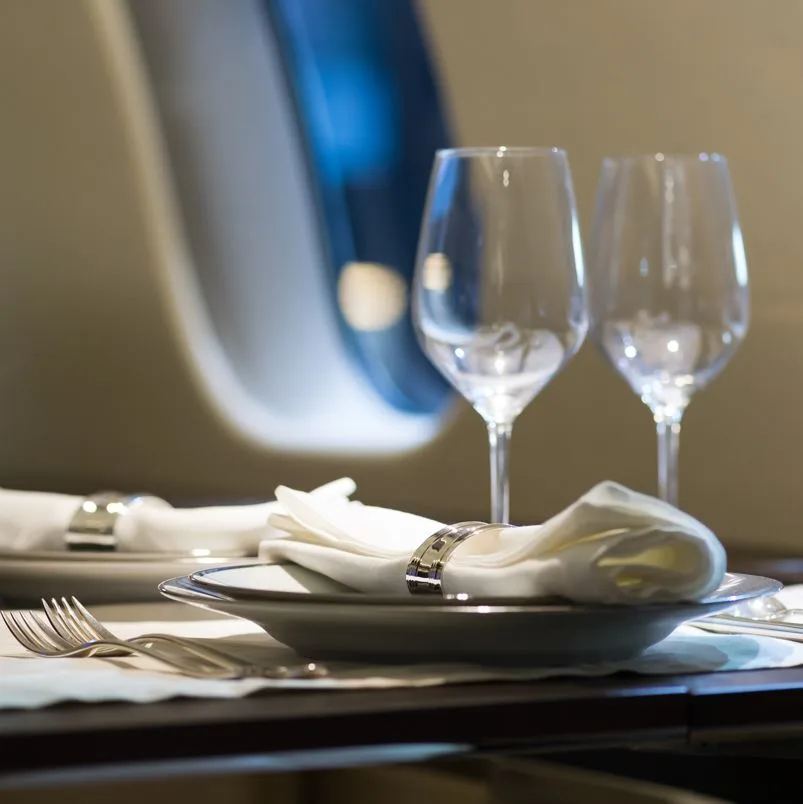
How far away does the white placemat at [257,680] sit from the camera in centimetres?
58

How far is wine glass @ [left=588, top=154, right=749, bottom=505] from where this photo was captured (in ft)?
3.26

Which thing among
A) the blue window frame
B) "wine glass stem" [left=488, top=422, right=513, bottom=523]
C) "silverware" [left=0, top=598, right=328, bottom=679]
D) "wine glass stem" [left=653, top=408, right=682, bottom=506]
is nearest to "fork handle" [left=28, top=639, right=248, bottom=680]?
"silverware" [left=0, top=598, right=328, bottom=679]

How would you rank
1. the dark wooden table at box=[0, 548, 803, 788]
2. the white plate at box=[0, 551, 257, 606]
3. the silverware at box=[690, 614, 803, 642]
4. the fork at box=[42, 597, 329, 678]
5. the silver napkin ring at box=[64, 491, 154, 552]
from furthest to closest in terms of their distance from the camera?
the silver napkin ring at box=[64, 491, 154, 552]
the white plate at box=[0, 551, 257, 606]
the silverware at box=[690, 614, 803, 642]
the fork at box=[42, 597, 329, 678]
the dark wooden table at box=[0, 548, 803, 788]

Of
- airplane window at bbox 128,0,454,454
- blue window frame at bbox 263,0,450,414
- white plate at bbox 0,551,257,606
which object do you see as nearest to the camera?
white plate at bbox 0,551,257,606

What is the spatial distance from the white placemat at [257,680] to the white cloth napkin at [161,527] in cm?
17

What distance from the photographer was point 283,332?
512cm

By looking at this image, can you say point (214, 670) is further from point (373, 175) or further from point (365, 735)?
point (373, 175)

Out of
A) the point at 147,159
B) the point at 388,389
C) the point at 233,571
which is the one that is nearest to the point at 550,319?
the point at 233,571

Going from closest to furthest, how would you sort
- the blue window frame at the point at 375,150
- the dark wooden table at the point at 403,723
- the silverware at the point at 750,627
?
1. the dark wooden table at the point at 403,723
2. the silverware at the point at 750,627
3. the blue window frame at the point at 375,150

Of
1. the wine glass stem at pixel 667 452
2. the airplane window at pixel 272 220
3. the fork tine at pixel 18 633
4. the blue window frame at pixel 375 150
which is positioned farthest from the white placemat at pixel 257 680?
the blue window frame at pixel 375 150

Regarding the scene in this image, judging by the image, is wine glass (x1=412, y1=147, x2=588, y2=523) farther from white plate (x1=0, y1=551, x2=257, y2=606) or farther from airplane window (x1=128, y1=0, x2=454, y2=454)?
airplane window (x1=128, y1=0, x2=454, y2=454)

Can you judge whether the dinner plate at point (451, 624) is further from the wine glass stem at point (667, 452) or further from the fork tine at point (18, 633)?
the wine glass stem at point (667, 452)

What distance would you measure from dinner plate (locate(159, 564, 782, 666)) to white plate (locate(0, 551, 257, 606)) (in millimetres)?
204

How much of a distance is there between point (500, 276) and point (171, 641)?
10.5 inches
